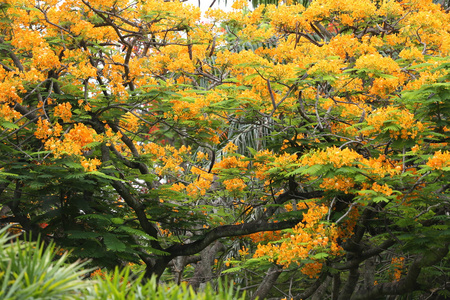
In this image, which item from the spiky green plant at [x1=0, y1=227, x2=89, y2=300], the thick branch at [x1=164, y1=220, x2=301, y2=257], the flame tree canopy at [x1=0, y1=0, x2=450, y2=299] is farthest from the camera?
the thick branch at [x1=164, y1=220, x2=301, y2=257]

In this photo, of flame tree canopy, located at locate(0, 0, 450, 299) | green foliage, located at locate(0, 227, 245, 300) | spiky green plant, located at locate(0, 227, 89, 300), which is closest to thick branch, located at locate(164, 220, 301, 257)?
flame tree canopy, located at locate(0, 0, 450, 299)

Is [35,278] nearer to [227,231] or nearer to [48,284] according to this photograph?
[48,284]

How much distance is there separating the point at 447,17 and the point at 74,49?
19.2 ft

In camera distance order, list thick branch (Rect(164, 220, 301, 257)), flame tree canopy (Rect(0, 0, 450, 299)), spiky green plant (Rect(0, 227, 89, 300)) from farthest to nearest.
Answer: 1. thick branch (Rect(164, 220, 301, 257))
2. flame tree canopy (Rect(0, 0, 450, 299))
3. spiky green plant (Rect(0, 227, 89, 300))

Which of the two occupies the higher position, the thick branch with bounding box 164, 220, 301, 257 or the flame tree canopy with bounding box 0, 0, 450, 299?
the flame tree canopy with bounding box 0, 0, 450, 299

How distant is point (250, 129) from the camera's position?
7.31 metres

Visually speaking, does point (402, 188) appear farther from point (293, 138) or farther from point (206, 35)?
point (206, 35)

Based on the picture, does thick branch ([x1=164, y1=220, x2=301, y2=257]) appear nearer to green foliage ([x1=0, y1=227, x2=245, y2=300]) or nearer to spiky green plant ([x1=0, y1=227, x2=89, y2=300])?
green foliage ([x1=0, y1=227, x2=245, y2=300])

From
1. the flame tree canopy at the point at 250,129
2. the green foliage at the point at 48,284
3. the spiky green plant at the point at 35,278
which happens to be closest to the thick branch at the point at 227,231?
the flame tree canopy at the point at 250,129

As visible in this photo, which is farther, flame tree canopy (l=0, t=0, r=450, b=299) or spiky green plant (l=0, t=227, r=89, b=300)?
flame tree canopy (l=0, t=0, r=450, b=299)

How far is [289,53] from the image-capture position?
7652mm

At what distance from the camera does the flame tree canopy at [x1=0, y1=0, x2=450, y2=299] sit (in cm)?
545

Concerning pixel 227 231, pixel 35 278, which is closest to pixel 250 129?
pixel 227 231

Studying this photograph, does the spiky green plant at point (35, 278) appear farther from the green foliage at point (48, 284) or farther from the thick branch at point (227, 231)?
the thick branch at point (227, 231)
